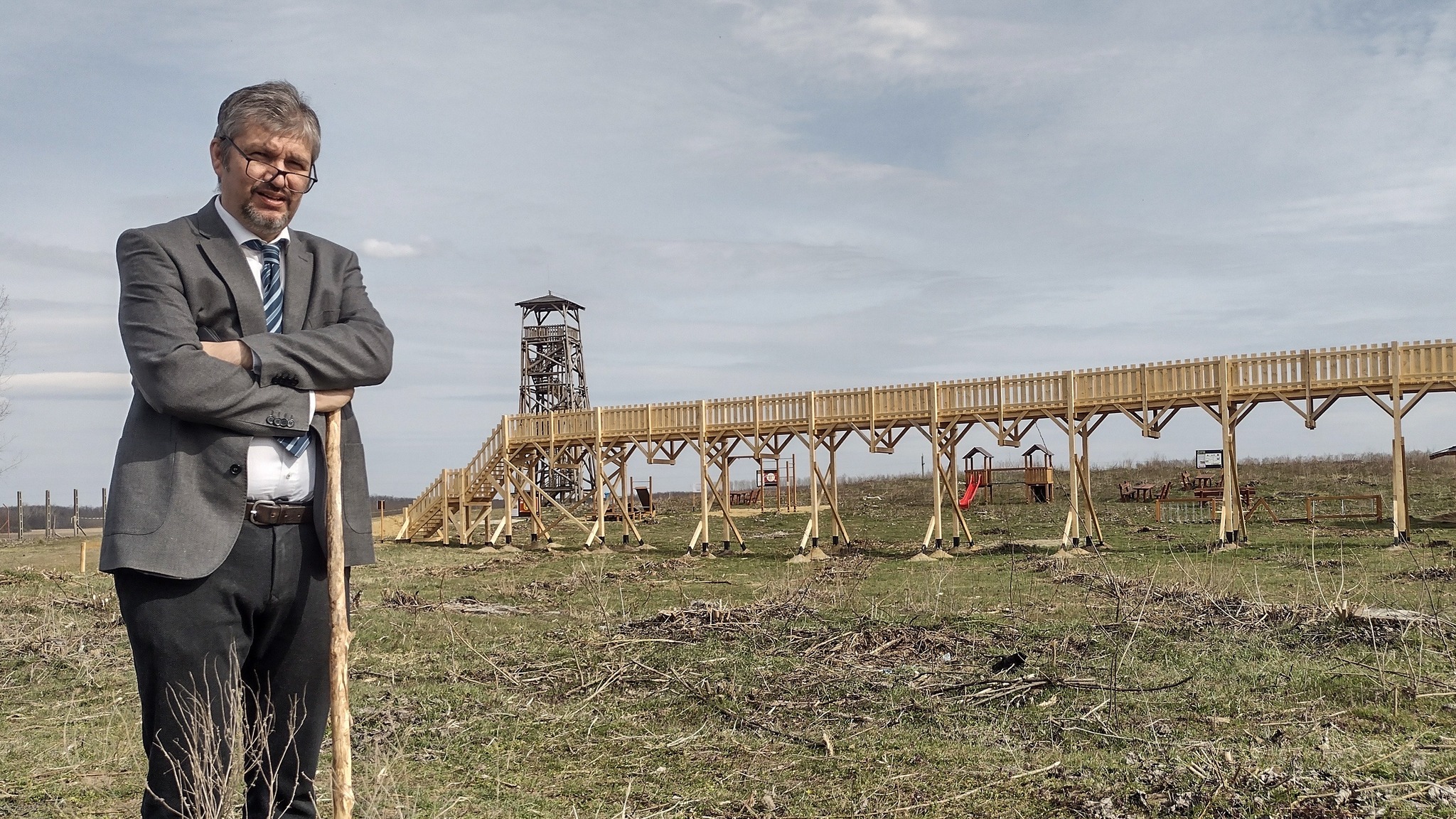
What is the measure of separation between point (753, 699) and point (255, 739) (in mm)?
4181

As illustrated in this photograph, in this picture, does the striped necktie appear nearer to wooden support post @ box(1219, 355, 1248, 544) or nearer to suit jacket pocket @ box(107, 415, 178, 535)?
suit jacket pocket @ box(107, 415, 178, 535)

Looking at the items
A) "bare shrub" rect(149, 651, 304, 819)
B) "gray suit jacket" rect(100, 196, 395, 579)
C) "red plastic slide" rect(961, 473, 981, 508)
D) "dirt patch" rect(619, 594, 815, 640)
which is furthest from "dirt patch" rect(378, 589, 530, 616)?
"red plastic slide" rect(961, 473, 981, 508)

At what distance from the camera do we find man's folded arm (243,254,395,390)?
262 cm

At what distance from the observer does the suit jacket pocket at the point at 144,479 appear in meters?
2.48

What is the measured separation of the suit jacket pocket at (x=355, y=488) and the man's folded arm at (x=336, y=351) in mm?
198

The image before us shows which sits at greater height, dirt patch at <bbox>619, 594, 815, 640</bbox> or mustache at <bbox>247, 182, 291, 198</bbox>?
mustache at <bbox>247, 182, 291, 198</bbox>

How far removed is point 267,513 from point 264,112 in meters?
0.99

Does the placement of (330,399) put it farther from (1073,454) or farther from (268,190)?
(1073,454)

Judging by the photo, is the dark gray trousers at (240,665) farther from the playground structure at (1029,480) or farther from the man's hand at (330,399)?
the playground structure at (1029,480)

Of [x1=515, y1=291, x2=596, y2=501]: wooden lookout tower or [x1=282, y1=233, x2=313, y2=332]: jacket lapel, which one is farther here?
[x1=515, y1=291, x2=596, y2=501]: wooden lookout tower

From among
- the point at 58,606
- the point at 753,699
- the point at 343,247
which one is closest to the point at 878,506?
the point at 58,606

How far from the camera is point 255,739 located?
2801mm

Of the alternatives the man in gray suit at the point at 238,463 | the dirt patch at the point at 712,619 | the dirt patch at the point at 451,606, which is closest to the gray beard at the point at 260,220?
the man in gray suit at the point at 238,463

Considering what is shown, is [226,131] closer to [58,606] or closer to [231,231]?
[231,231]
